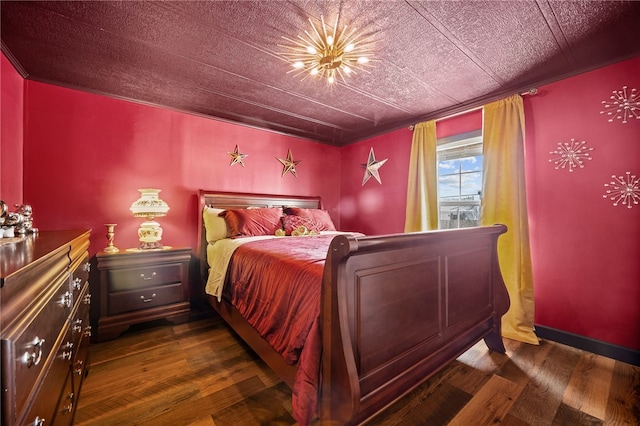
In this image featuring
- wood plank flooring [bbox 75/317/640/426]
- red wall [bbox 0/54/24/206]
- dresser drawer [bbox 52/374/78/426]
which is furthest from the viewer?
red wall [bbox 0/54/24/206]

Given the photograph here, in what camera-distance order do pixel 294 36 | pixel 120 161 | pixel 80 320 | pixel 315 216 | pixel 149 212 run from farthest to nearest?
pixel 315 216 < pixel 120 161 < pixel 149 212 < pixel 294 36 < pixel 80 320

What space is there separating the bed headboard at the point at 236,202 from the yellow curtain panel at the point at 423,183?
142 cm

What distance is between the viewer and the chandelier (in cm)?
180

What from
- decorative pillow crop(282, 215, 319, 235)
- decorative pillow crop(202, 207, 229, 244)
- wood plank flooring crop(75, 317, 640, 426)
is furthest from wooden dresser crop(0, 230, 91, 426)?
decorative pillow crop(282, 215, 319, 235)

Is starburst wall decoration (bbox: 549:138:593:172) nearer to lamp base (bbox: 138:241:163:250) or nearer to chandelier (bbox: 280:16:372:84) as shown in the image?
chandelier (bbox: 280:16:372:84)

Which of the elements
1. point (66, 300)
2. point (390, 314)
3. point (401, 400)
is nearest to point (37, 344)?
point (66, 300)

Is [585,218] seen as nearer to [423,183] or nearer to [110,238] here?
[423,183]

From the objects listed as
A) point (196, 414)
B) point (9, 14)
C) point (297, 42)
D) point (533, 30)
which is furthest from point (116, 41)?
point (533, 30)

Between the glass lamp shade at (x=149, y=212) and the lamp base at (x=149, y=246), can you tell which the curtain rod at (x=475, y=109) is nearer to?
the glass lamp shade at (x=149, y=212)

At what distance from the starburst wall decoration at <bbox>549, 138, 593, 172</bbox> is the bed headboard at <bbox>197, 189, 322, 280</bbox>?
9.11ft

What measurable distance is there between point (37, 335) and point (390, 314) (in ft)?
4.27

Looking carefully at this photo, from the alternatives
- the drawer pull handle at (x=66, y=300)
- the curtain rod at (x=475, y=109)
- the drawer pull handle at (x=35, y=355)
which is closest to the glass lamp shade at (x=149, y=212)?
the drawer pull handle at (x=66, y=300)

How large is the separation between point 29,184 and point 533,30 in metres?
4.13

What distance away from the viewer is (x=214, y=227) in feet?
9.64
